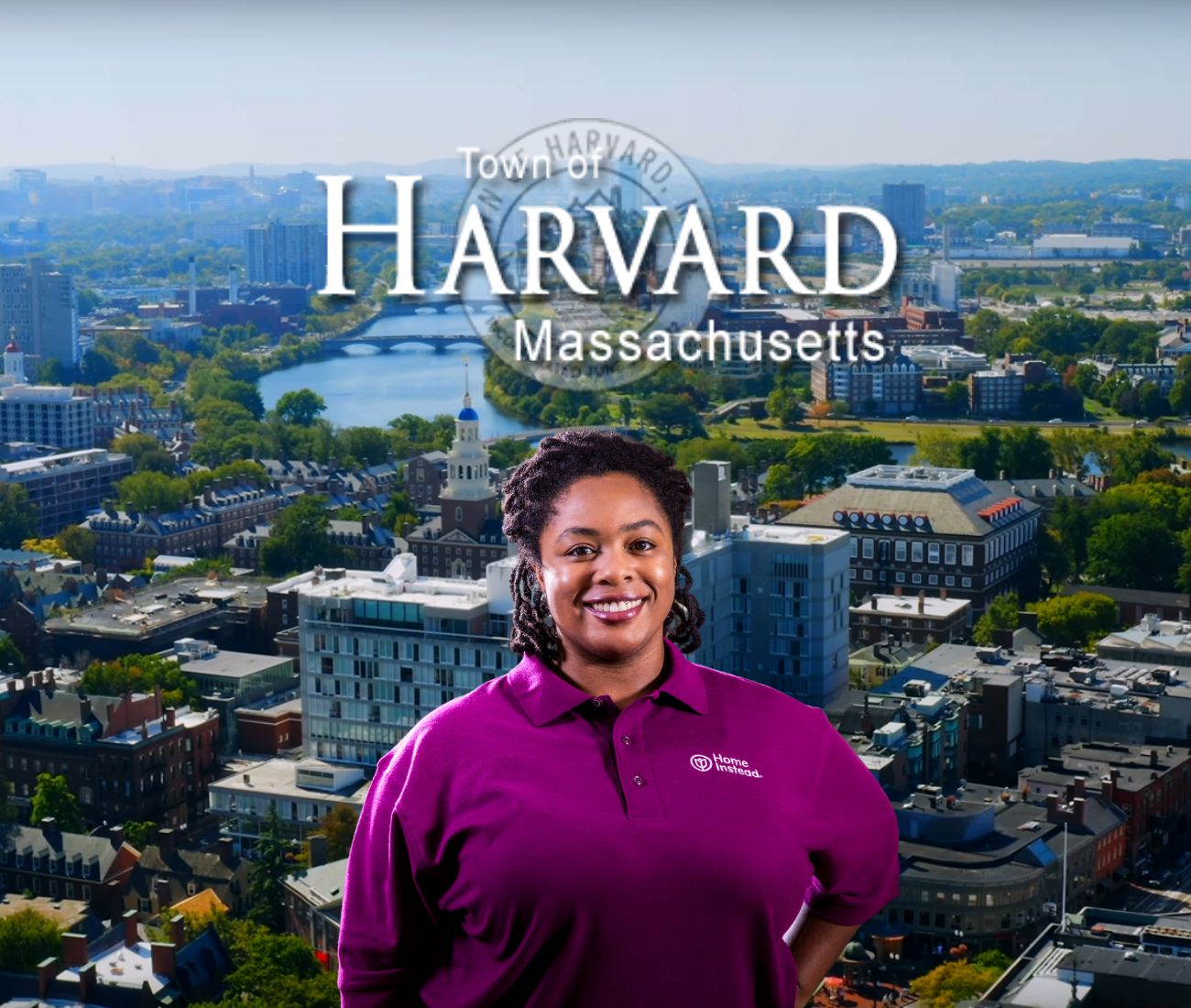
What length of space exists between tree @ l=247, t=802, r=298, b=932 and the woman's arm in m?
5.37

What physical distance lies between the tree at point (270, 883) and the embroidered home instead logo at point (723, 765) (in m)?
5.44

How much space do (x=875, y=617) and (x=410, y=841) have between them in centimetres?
932

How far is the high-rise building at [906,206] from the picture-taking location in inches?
1388

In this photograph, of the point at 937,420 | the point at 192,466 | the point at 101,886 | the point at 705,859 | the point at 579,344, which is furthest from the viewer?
the point at 937,420

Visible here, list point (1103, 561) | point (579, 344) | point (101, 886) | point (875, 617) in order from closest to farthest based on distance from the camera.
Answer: point (101, 886) → point (875, 617) → point (1103, 561) → point (579, 344)

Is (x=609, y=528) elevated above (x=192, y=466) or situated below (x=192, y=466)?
above

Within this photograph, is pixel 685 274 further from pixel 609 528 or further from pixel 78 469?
pixel 609 528

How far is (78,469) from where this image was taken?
1627 cm

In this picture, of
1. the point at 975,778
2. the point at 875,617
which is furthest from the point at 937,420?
the point at 975,778

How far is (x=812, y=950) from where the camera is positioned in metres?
1.12

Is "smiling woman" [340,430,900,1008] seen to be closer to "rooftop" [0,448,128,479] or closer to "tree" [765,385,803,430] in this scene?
"rooftop" [0,448,128,479]

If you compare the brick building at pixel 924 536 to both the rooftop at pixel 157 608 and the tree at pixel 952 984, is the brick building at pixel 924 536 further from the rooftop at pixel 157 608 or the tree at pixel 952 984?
the tree at pixel 952 984

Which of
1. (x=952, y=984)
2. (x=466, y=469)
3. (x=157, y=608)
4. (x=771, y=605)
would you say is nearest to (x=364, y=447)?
(x=466, y=469)

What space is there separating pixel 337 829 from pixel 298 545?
236 inches
